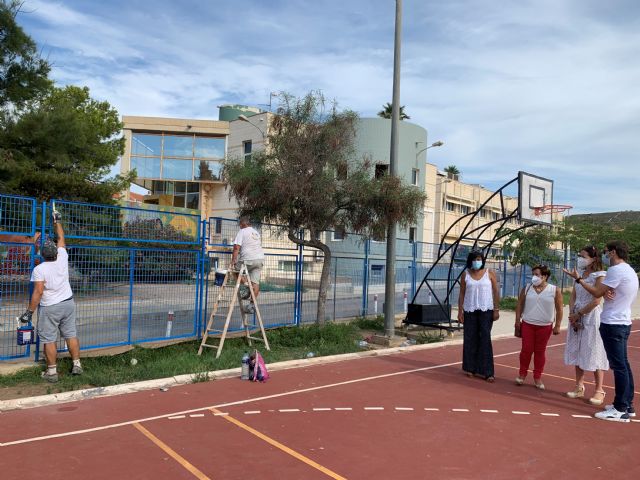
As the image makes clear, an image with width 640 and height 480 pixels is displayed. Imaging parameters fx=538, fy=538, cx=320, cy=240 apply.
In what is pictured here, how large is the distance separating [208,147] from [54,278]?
30261 millimetres

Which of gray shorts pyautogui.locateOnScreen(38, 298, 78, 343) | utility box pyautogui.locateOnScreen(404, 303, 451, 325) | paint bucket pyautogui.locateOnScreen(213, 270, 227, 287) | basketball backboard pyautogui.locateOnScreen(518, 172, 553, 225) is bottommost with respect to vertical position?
utility box pyautogui.locateOnScreen(404, 303, 451, 325)

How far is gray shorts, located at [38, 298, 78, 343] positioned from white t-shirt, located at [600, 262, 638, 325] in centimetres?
726

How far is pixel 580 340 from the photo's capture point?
745 centimetres

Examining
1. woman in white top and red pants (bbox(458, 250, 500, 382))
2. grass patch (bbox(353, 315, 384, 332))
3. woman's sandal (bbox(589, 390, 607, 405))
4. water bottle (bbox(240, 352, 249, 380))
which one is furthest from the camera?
grass patch (bbox(353, 315, 384, 332))

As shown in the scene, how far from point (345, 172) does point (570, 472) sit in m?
7.75

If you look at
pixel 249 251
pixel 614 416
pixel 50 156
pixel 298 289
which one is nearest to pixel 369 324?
pixel 298 289

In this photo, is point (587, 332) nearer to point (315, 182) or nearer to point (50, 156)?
point (315, 182)

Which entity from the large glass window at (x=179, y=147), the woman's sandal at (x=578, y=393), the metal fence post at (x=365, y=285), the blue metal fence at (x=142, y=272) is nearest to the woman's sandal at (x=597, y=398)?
the woman's sandal at (x=578, y=393)

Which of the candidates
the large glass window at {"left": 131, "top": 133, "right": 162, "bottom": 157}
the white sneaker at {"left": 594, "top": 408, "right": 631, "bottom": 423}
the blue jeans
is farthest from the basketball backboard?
the large glass window at {"left": 131, "top": 133, "right": 162, "bottom": 157}

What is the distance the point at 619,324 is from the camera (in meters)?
6.58

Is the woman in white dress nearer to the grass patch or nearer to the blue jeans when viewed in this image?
the blue jeans

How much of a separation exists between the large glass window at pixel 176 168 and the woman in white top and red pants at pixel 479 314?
101 ft

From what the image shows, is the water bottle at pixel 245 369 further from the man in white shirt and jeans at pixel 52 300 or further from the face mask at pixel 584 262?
the face mask at pixel 584 262

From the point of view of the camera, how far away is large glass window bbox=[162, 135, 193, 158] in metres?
36.7
